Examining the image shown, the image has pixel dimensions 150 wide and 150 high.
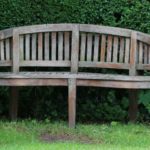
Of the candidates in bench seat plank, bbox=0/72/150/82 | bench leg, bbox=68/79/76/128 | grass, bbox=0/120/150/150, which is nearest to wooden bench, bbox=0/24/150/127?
bench seat plank, bbox=0/72/150/82

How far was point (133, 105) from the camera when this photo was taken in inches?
350

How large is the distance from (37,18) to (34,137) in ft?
7.51

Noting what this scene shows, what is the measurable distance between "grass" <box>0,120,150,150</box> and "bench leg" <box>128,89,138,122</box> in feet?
1.37

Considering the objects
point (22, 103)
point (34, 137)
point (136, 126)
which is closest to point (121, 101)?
point (136, 126)

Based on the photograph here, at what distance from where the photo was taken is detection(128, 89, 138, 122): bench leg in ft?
29.0

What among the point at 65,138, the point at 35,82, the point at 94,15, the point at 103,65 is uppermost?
the point at 94,15

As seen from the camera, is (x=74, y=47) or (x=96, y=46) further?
(x=96, y=46)

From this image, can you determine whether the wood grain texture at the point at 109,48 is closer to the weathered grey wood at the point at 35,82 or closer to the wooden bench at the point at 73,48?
the wooden bench at the point at 73,48

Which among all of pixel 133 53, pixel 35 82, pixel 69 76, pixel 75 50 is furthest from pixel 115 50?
pixel 35 82

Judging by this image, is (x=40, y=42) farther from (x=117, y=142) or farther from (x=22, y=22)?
(x=117, y=142)

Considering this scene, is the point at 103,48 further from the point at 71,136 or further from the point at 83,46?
the point at 71,136

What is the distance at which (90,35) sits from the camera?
8594 mm

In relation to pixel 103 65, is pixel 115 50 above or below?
above

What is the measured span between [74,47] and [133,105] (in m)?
1.32
